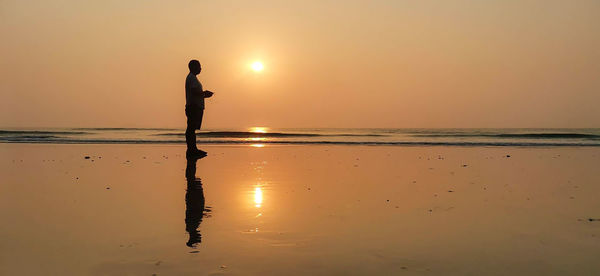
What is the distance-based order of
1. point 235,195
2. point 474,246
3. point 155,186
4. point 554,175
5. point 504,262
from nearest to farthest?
point 504,262 → point 474,246 → point 235,195 → point 155,186 → point 554,175

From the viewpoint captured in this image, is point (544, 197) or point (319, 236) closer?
point (319, 236)

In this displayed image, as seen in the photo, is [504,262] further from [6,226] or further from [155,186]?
[155,186]

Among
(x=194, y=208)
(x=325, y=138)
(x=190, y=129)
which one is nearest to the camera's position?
(x=194, y=208)

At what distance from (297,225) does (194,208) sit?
144 centimetres

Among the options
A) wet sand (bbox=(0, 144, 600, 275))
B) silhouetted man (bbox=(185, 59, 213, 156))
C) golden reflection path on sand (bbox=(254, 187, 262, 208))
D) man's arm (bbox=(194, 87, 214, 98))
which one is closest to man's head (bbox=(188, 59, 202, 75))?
silhouetted man (bbox=(185, 59, 213, 156))

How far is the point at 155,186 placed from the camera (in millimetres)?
7660

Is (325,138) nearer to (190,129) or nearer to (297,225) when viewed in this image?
(190,129)

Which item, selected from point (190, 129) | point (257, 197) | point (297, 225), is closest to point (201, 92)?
point (190, 129)

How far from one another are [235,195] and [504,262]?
3793 millimetres

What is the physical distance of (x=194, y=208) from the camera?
18.8 ft

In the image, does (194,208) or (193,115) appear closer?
(194,208)

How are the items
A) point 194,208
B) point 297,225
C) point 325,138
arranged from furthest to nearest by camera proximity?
1. point 325,138
2. point 194,208
3. point 297,225

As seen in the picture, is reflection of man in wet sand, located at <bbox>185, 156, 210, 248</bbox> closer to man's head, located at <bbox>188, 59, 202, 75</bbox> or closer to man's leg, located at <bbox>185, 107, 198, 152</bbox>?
man's leg, located at <bbox>185, 107, 198, 152</bbox>

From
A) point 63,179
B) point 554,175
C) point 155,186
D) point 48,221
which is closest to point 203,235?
point 48,221
